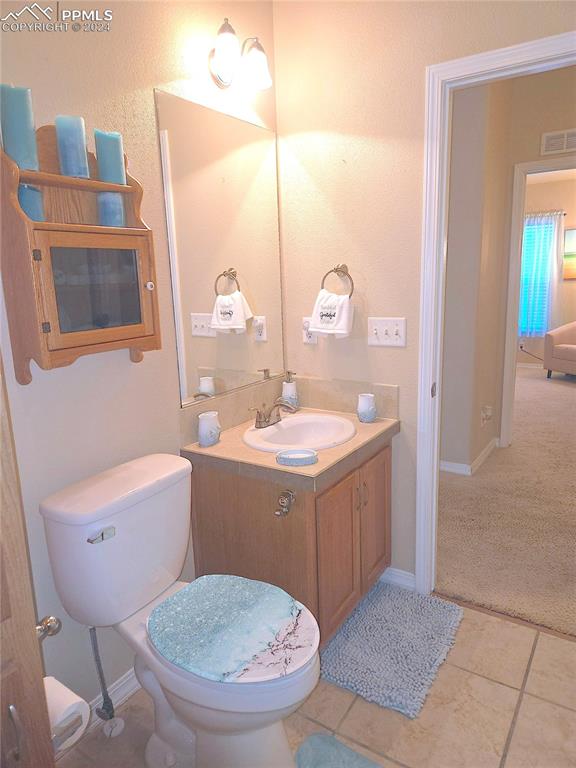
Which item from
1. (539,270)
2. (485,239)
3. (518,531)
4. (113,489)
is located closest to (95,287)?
(113,489)

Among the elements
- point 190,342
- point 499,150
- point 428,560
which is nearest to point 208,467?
point 190,342

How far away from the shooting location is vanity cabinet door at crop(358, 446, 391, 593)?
2.03 metres

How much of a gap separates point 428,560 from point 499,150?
110 inches

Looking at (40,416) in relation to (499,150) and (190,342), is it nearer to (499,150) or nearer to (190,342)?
(190,342)

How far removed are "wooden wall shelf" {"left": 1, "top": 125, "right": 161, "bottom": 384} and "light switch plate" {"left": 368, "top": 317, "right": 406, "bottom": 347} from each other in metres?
0.97

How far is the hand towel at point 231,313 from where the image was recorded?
2104 millimetres

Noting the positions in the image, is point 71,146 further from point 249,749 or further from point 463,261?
point 463,261

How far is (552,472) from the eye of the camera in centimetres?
352

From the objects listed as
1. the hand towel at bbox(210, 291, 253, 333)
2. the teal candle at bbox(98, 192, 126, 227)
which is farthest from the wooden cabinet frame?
the teal candle at bbox(98, 192, 126, 227)

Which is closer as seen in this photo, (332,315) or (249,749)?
(249,749)

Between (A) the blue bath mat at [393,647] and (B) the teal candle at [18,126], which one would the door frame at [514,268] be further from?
(B) the teal candle at [18,126]

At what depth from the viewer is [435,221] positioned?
1.97 metres

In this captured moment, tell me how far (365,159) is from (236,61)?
2.02 feet

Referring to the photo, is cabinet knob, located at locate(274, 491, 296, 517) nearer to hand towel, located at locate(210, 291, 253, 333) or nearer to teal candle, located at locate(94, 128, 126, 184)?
hand towel, located at locate(210, 291, 253, 333)
